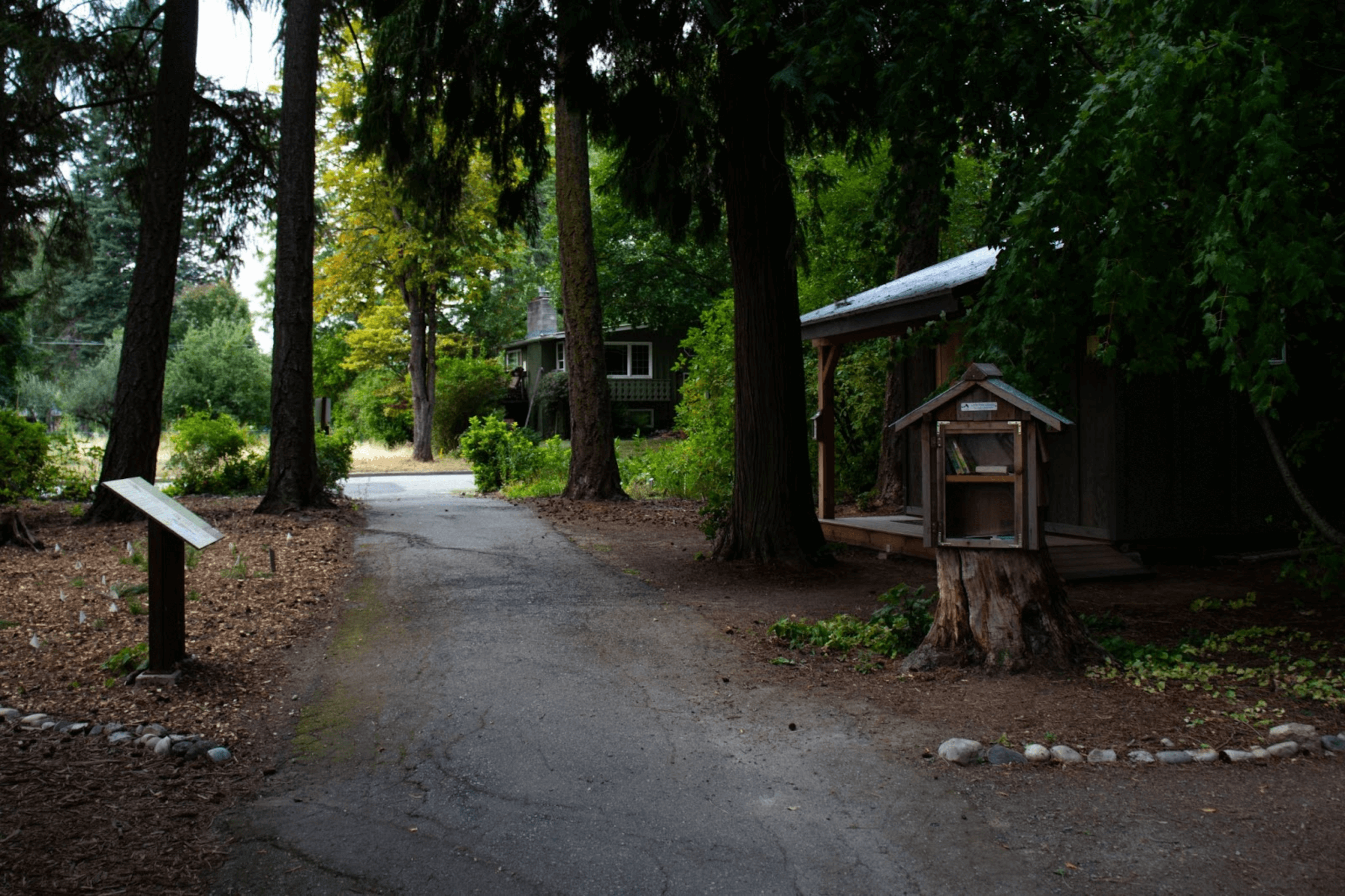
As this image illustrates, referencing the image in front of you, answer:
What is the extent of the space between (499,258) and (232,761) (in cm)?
3048

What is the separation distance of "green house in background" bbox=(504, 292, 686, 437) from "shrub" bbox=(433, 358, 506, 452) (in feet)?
17.5

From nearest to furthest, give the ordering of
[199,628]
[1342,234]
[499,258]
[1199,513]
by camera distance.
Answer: [1342,234], [199,628], [1199,513], [499,258]

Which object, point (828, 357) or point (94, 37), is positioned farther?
point (94, 37)

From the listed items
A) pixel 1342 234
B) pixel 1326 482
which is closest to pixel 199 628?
pixel 1342 234

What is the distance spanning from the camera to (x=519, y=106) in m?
15.1

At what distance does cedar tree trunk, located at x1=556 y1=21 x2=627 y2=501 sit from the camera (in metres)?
17.2

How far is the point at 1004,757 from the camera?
4.64 meters

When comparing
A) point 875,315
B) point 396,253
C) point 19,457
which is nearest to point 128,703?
point 875,315

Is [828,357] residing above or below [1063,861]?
above

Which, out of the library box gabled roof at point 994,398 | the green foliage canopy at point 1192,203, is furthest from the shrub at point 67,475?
the green foliage canopy at point 1192,203

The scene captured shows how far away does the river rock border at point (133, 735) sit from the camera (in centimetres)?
470

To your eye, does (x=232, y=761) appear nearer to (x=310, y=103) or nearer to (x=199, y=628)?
(x=199, y=628)

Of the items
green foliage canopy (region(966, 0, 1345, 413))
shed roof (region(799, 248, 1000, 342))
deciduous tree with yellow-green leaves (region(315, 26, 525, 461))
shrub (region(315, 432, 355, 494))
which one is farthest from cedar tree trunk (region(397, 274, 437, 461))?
green foliage canopy (region(966, 0, 1345, 413))

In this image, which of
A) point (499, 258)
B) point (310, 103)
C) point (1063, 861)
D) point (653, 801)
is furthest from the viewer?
point (499, 258)
